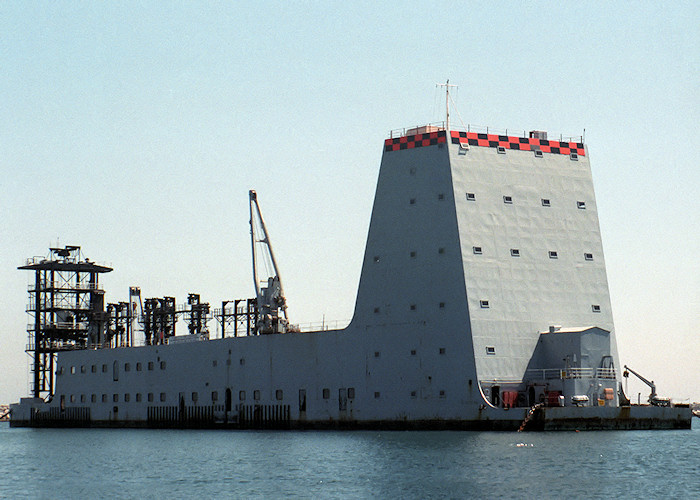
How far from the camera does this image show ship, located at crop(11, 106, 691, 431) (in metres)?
53.9

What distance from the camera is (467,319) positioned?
53969mm

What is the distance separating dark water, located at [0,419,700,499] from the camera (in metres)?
35.3

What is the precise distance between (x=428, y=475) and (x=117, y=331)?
42758mm

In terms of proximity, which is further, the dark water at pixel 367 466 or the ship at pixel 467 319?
the ship at pixel 467 319

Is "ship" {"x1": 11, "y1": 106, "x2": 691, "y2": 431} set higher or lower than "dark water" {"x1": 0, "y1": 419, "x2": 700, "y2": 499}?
higher

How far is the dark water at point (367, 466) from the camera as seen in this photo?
3528 centimetres

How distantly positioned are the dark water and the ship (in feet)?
5.56

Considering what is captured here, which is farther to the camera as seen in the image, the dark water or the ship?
the ship

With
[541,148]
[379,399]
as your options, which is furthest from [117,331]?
[541,148]

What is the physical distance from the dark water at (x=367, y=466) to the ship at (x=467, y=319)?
1695 millimetres

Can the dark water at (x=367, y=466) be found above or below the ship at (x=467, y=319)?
below

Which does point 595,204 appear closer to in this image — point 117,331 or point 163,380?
point 163,380

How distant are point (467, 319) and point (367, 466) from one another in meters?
14.4

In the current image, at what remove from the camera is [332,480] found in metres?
37.6
